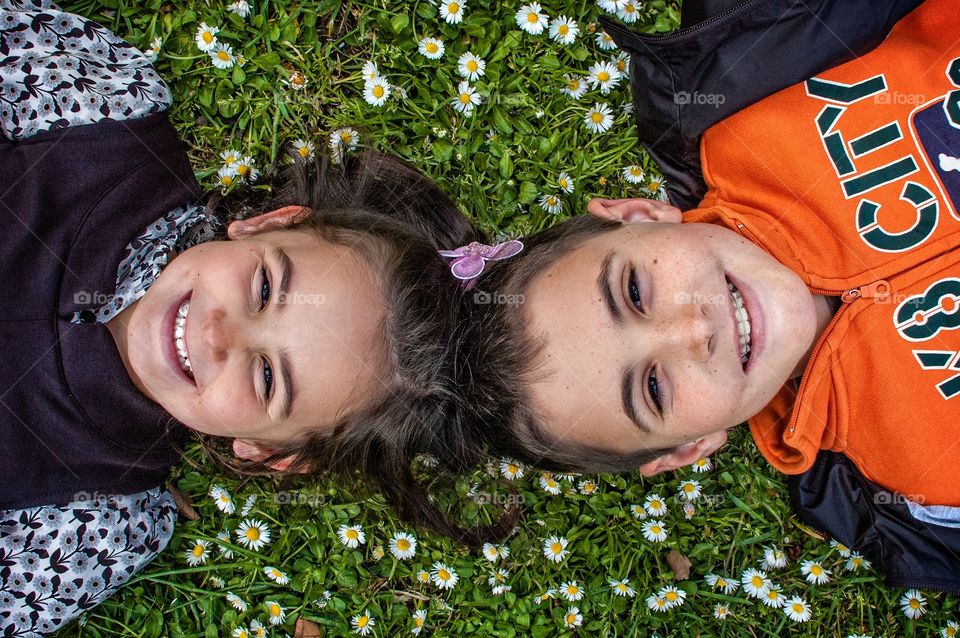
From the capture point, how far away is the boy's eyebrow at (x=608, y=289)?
6.10ft

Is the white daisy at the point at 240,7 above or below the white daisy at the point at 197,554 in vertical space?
above

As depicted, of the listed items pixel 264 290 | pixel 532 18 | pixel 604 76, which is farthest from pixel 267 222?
pixel 604 76

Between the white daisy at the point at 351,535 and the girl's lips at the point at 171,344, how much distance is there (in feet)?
2.69

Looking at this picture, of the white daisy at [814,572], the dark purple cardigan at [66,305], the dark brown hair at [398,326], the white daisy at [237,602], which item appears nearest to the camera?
the dark brown hair at [398,326]

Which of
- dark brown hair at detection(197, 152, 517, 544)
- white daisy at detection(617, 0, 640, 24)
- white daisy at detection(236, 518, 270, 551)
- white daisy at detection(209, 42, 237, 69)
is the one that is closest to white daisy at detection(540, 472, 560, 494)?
dark brown hair at detection(197, 152, 517, 544)

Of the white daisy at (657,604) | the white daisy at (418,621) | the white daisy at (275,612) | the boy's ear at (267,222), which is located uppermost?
the boy's ear at (267,222)

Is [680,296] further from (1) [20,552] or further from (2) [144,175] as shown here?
(1) [20,552]

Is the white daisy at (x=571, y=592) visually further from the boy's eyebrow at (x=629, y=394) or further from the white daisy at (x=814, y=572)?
the boy's eyebrow at (x=629, y=394)

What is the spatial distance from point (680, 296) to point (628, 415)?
0.33 meters

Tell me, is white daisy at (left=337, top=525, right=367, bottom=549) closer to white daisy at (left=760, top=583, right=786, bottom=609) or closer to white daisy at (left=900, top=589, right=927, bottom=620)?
white daisy at (left=760, top=583, right=786, bottom=609)

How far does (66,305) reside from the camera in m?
2.25

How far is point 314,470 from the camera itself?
2350 millimetres

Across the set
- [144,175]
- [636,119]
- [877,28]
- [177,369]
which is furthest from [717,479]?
[144,175]

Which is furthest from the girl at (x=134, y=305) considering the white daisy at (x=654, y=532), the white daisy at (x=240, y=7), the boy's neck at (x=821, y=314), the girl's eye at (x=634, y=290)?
the boy's neck at (x=821, y=314)
